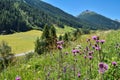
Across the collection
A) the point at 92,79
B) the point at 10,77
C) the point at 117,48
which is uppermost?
the point at 117,48

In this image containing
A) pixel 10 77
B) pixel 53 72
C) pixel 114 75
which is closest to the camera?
pixel 114 75

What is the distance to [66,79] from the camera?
7199 millimetres

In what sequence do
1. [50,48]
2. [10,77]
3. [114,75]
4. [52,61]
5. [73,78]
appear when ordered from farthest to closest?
[50,48] → [52,61] → [10,77] → [73,78] → [114,75]

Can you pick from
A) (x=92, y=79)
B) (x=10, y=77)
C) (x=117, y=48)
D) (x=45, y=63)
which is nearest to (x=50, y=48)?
(x=45, y=63)

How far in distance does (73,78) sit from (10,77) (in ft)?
10.4

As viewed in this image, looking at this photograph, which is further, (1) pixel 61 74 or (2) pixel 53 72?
(2) pixel 53 72

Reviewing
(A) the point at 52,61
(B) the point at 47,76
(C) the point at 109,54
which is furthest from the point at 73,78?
(A) the point at 52,61

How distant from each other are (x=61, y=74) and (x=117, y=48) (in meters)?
2.29

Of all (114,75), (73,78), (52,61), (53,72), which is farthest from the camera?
(52,61)

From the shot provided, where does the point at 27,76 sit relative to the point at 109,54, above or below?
below

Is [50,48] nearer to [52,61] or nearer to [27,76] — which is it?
[52,61]

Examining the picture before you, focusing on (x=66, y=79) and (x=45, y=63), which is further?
(x=45, y=63)

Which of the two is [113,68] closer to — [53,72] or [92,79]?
[92,79]

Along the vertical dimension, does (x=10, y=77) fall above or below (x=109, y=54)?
below
